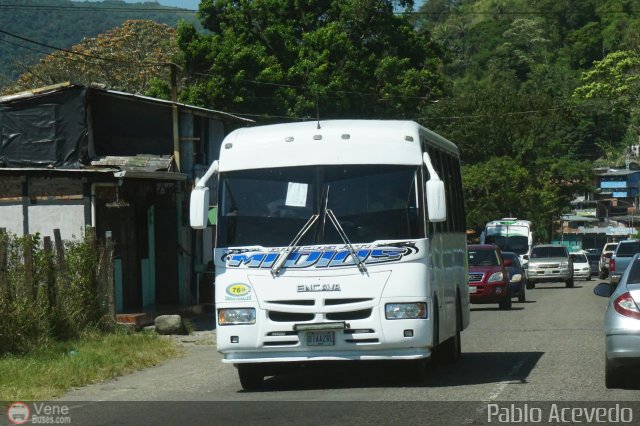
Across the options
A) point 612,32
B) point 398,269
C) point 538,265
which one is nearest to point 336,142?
point 398,269

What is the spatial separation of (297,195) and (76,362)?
450cm

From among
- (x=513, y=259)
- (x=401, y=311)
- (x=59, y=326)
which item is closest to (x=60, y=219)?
(x=59, y=326)

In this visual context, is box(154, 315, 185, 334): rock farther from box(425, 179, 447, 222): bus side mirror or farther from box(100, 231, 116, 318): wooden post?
box(425, 179, 447, 222): bus side mirror

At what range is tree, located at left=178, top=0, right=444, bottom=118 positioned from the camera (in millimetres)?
46219

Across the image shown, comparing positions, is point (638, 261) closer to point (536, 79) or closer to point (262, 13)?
point (262, 13)

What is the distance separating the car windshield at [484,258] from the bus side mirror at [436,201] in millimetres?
18119

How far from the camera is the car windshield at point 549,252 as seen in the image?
46.7m

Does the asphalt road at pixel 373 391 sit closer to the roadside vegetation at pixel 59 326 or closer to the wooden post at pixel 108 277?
the roadside vegetation at pixel 59 326

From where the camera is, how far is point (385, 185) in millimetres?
13141

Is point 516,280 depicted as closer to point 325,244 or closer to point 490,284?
point 490,284

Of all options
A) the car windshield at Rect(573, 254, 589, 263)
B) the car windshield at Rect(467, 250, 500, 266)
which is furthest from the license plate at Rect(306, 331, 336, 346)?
the car windshield at Rect(573, 254, 589, 263)

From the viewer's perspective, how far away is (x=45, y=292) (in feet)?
59.1

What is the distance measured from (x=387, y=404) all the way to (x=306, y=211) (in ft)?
8.37

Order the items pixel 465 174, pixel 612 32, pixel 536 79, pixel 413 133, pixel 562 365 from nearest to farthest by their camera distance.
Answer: pixel 413 133, pixel 562 365, pixel 465 174, pixel 536 79, pixel 612 32
